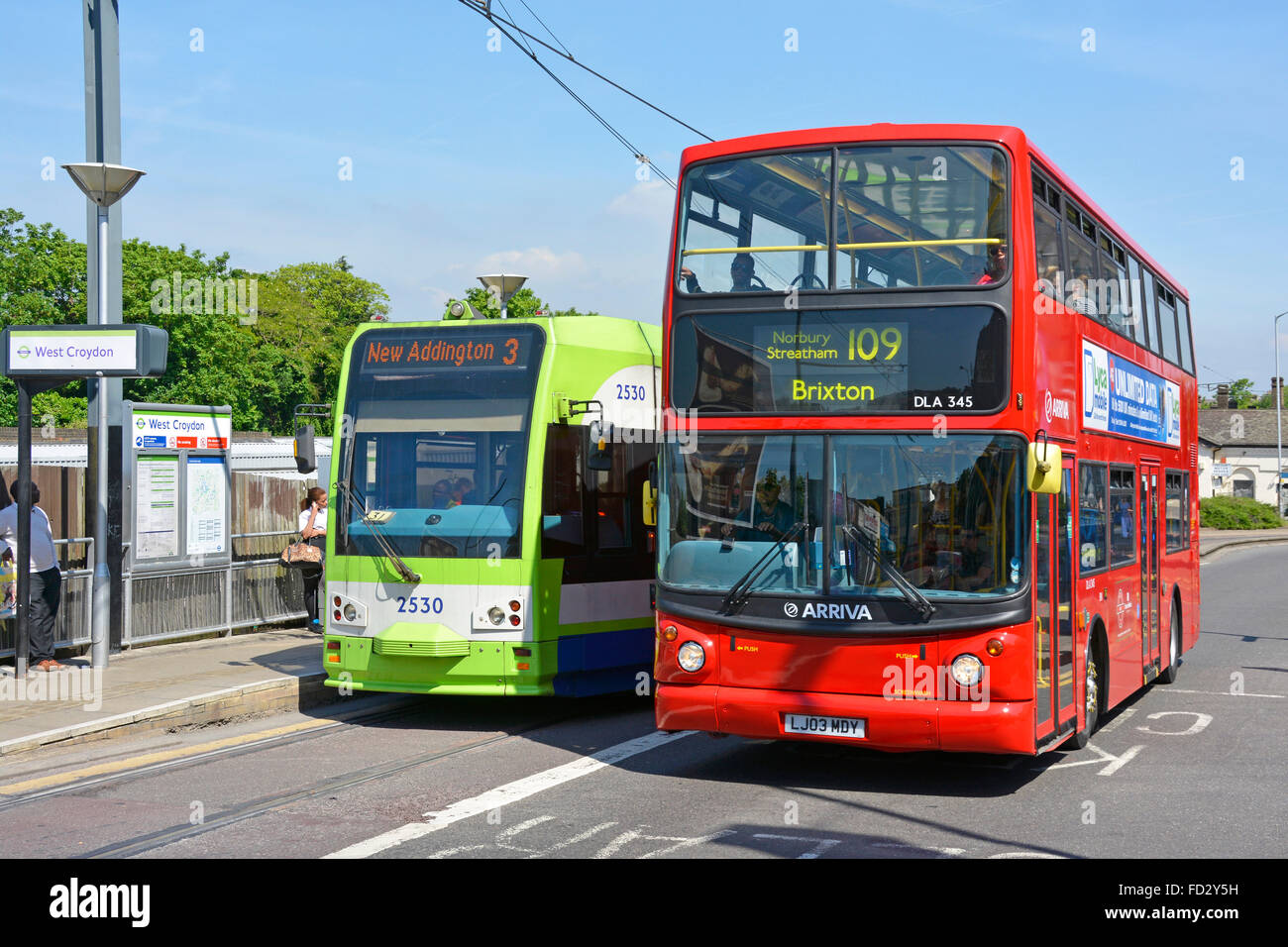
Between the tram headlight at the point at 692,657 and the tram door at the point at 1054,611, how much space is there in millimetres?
2100

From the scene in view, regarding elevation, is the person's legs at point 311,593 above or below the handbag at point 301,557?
below

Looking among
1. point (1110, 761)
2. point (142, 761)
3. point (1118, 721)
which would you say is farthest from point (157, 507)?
point (1110, 761)

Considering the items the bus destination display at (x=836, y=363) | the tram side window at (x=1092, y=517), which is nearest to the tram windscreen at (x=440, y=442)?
the bus destination display at (x=836, y=363)

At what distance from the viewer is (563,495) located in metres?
11.5

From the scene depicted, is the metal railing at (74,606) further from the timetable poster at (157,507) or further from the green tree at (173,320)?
the green tree at (173,320)

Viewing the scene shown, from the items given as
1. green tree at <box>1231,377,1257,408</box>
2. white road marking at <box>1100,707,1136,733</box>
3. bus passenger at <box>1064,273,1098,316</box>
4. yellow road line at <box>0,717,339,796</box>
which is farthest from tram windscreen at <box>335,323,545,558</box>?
green tree at <box>1231,377,1257,408</box>

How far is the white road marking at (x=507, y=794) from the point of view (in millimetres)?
7199

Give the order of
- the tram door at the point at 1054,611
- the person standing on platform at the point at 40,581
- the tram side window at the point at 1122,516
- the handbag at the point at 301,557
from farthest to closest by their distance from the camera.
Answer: the handbag at the point at 301,557, the person standing on platform at the point at 40,581, the tram side window at the point at 1122,516, the tram door at the point at 1054,611

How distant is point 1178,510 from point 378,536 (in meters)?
8.66

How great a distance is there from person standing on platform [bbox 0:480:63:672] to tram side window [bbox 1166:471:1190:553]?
11012 mm

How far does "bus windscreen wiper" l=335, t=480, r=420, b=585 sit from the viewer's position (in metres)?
11.3

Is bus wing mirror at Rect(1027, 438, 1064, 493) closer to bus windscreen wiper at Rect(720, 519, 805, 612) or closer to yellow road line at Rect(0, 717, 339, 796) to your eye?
bus windscreen wiper at Rect(720, 519, 805, 612)
